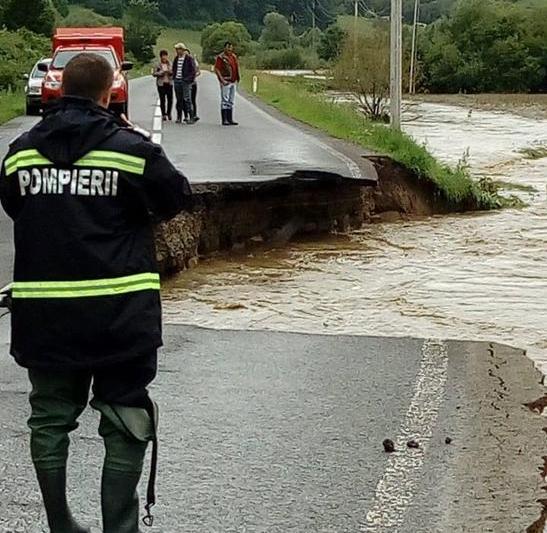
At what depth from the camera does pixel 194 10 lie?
153750 millimetres

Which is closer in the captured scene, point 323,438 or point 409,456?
point 409,456

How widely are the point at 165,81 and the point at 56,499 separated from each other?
21.8 m

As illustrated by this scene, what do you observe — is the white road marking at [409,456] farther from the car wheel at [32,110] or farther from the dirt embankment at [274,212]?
the car wheel at [32,110]

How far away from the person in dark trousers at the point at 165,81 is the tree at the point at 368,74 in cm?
1435

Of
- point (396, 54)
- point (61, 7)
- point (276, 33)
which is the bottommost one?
point (396, 54)

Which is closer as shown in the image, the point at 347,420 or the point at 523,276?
the point at 347,420

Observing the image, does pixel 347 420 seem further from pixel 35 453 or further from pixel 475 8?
pixel 475 8

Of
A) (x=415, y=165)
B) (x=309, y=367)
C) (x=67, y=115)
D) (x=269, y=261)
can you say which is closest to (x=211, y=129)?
(x=415, y=165)

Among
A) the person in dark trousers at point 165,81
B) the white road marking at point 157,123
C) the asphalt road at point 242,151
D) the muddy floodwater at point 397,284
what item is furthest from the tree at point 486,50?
the muddy floodwater at point 397,284

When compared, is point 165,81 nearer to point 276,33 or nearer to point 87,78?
point 87,78

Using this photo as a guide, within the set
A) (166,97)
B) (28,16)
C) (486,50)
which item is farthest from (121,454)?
(486,50)

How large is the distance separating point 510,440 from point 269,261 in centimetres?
716

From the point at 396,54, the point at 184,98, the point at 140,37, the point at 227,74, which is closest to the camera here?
the point at 396,54

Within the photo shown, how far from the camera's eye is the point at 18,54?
46812mm
